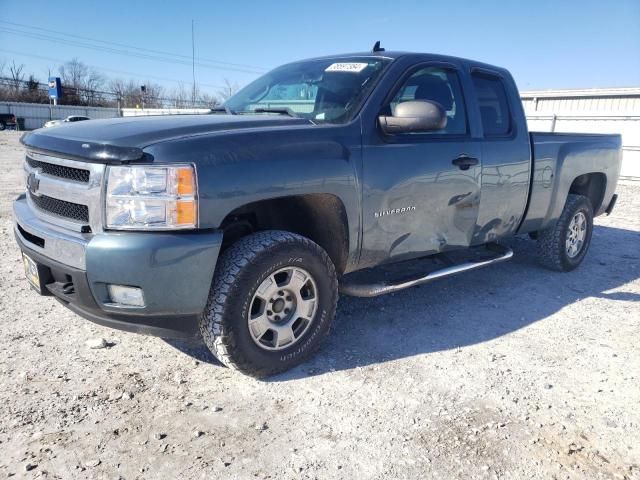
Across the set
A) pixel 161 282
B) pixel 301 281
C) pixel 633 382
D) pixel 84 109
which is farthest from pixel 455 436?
pixel 84 109

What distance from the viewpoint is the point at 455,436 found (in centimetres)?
A: 249

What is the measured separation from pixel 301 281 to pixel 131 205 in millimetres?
1065

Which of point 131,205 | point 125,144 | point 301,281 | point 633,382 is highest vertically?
point 125,144

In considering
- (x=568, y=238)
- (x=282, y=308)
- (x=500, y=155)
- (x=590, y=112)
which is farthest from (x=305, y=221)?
Result: (x=590, y=112)

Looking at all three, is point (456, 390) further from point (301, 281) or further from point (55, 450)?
point (55, 450)

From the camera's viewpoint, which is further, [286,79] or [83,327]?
[286,79]

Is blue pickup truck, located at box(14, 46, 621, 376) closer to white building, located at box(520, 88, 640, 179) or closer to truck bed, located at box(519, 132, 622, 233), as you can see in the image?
truck bed, located at box(519, 132, 622, 233)

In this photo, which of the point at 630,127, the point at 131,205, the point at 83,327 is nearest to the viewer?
the point at 131,205

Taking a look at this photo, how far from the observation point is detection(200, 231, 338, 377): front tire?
270 cm

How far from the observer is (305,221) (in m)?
3.29

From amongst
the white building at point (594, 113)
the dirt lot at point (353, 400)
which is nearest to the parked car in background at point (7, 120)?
the white building at point (594, 113)

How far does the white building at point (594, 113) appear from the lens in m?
14.8

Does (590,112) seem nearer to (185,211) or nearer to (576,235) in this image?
(576,235)

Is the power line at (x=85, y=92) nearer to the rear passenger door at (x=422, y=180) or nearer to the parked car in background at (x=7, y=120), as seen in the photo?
the parked car in background at (x=7, y=120)
